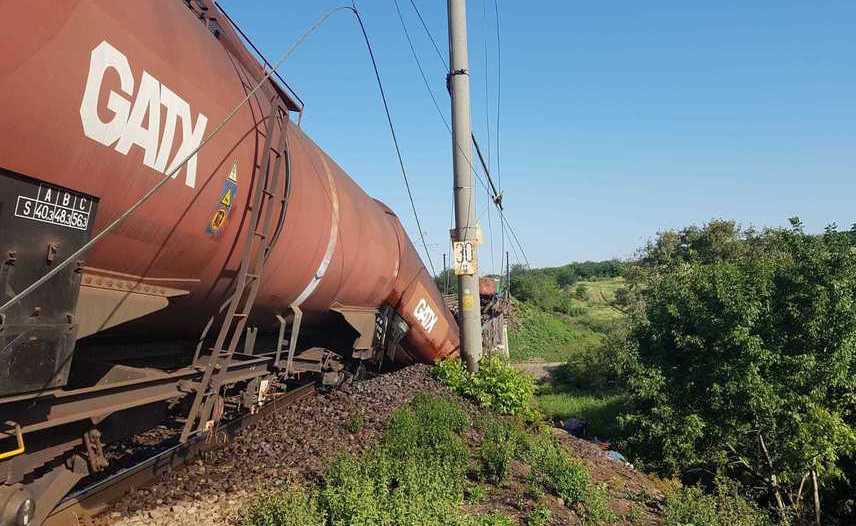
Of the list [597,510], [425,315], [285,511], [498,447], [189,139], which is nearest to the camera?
[189,139]

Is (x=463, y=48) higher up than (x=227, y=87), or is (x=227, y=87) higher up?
(x=463, y=48)

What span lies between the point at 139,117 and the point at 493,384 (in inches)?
313

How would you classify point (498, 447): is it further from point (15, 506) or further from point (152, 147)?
point (152, 147)

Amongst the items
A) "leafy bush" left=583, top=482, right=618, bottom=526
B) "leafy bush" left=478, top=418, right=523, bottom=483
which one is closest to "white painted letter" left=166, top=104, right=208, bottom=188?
"leafy bush" left=478, top=418, right=523, bottom=483

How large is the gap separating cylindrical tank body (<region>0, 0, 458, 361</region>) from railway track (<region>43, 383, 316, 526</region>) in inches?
53.2

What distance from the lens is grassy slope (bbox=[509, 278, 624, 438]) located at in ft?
53.6

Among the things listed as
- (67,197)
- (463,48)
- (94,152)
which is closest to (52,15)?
(94,152)

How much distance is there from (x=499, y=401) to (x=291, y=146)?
5891 mm

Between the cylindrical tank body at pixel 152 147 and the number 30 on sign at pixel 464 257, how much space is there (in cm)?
472

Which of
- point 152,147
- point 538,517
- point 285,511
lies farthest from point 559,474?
point 152,147

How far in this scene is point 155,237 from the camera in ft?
13.7

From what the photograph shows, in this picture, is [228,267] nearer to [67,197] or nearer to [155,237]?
[155,237]

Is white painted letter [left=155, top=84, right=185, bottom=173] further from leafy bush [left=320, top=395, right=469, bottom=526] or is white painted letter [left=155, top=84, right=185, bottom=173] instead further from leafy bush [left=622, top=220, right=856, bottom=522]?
leafy bush [left=622, top=220, right=856, bottom=522]

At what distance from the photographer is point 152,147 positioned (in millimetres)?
3865
